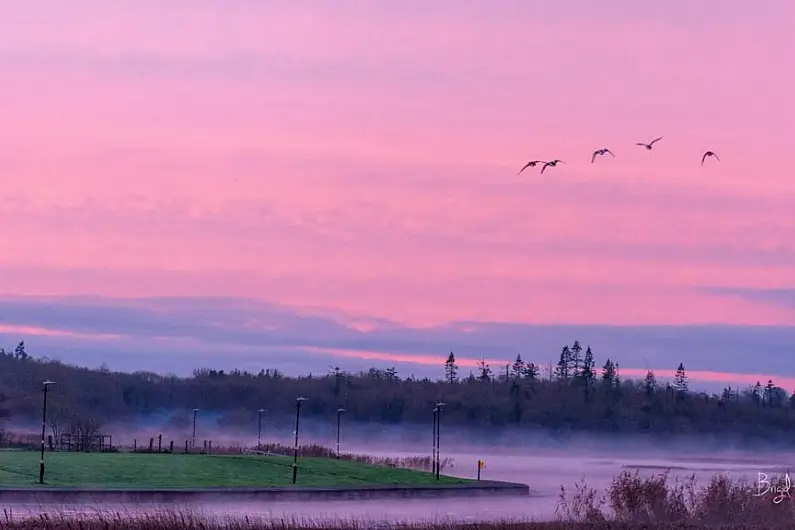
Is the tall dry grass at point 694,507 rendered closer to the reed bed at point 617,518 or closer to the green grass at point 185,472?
the reed bed at point 617,518

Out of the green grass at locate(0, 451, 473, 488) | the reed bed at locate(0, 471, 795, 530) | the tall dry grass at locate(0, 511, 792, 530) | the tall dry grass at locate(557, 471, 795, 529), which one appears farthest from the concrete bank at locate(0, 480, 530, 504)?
the tall dry grass at locate(557, 471, 795, 529)

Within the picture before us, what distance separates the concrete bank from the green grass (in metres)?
2.59

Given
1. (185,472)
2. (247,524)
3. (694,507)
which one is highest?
(185,472)

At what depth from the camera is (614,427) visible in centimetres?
19438

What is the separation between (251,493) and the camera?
6688 cm

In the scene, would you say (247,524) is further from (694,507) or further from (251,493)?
(251,493)

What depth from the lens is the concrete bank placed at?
193 feet

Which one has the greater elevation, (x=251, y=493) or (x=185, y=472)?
(x=185, y=472)

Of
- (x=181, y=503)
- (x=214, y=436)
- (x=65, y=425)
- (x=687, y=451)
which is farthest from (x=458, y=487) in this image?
(x=687, y=451)

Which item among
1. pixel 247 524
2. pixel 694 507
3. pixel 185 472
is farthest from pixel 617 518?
pixel 185 472

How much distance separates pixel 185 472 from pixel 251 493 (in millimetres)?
9126

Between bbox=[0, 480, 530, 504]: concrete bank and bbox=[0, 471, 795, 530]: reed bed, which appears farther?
bbox=[0, 480, 530, 504]: concrete bank

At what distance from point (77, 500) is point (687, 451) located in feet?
436

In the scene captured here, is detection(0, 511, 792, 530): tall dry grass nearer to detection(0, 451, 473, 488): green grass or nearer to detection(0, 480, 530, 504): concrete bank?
detection(0, 480, 530, 504): concrete bank
